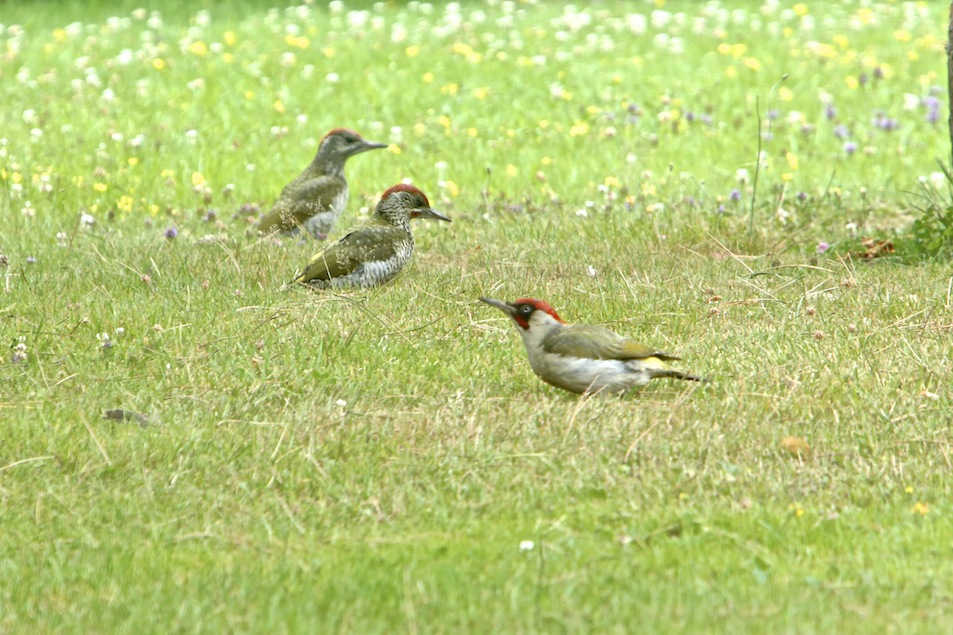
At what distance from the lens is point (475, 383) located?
21.5 feet

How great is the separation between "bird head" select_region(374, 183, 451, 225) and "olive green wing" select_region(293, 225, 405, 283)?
427 millimetres

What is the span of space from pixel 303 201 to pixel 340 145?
0.71 m

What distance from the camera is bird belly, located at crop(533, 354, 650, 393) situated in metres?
6.20

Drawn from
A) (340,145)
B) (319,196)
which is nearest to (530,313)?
(319,196)

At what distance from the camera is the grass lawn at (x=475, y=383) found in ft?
15.4

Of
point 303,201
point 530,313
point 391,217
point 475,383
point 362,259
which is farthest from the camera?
point 303,201

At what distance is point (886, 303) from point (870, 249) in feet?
5.06

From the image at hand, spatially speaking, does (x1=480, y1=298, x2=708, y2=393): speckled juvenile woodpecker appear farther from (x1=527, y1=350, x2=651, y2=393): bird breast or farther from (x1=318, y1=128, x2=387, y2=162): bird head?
(x1=318, y1=128, x2=387, y2=162): bird head

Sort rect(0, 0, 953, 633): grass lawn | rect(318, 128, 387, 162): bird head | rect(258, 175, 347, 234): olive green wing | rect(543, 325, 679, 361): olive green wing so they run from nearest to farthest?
rect(0, 0, 953, 633): grass lawn, rect(543, 325, 679, 361): olive green wing, rect(258, 175, 347, 234): olive green wing, rect(318, 128, 387, 162): bird head

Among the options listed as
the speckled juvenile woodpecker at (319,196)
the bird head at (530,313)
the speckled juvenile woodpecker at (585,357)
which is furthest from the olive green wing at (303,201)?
the speckled juvenile woodpecker at (585,357)

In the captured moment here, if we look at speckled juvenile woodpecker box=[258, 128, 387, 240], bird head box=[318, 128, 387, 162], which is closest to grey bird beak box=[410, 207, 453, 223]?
speckled juvenile woodpecker box=[258, 128, 387, 240]

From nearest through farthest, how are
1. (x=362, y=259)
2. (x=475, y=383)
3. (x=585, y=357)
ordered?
(x=585, y=357) < (x=475, y=383) < (x=362, y=259)

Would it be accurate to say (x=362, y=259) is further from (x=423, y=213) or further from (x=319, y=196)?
(x=319, y=196)

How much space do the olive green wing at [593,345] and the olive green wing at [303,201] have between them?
3556mm
